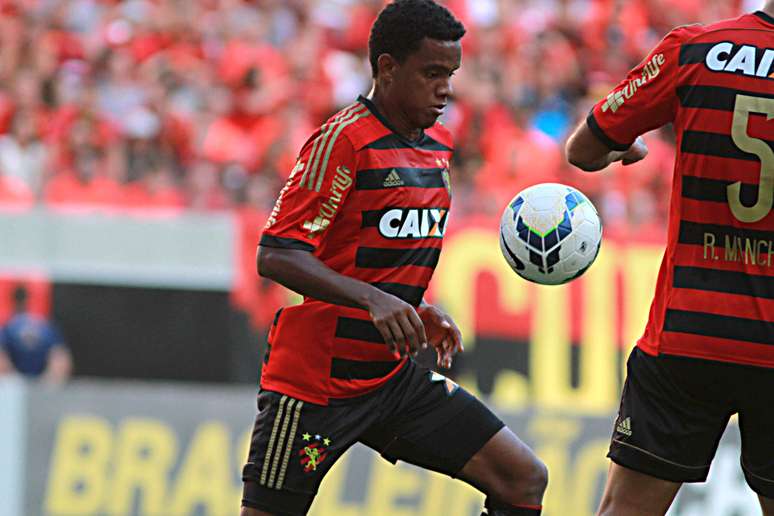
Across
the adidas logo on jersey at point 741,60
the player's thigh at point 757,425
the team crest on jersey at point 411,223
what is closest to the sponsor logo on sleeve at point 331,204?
the team crest on jersey at point 411,223

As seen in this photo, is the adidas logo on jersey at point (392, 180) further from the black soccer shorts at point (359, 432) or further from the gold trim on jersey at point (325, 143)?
the black soccer shorts at point (359, 432)

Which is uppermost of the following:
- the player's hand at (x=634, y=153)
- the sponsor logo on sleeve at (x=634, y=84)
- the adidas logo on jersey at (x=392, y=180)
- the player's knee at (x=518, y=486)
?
the sponsor logo on sleeve at (x=634, y=84)

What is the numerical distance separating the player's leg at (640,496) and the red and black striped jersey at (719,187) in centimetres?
46

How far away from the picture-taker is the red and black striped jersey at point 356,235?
16.5ft

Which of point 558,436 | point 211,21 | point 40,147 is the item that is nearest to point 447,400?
point 558,436

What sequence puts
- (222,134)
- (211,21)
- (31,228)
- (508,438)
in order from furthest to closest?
(211,21) < (222,134) < (31,228) < (508,438)

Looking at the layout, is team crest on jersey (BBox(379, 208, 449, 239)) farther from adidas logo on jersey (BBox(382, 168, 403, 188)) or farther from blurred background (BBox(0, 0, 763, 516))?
blurred background (BBox(0, 0, 763, 516))

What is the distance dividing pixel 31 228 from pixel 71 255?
1.01 feet

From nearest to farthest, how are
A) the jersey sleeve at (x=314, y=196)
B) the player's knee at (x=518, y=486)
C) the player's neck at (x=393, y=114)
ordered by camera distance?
the jersey sleeve at (x=314, y=196) → the player's neck at (x=393, y=114) → the player's knee at (x=518, y=486)

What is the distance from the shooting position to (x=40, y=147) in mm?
10445

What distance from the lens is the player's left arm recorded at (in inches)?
183

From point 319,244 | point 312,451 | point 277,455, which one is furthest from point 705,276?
point 277,455

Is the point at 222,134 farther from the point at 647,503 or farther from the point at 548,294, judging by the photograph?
the point at 647,503

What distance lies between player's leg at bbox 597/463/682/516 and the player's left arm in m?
1.13
